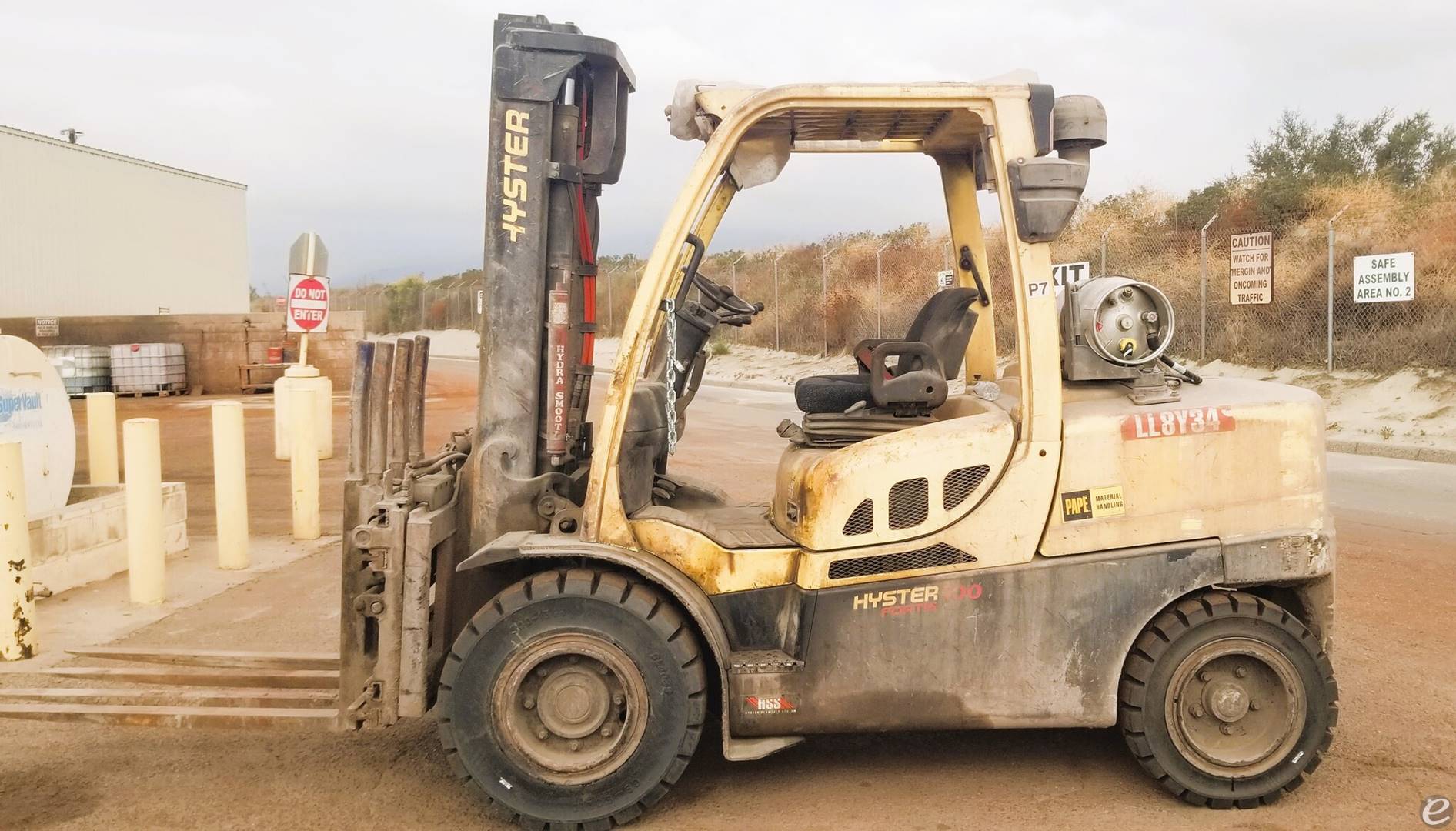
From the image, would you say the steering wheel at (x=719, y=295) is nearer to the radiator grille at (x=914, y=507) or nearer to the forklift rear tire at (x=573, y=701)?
the radiator grille at (x=914, y=507)

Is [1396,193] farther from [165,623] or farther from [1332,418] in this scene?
[165,623]

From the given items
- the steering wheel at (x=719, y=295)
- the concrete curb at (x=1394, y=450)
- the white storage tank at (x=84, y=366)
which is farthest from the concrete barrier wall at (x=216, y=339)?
the steering wheel at (x=719, y=295)

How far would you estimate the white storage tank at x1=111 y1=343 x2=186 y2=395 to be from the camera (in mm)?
25625

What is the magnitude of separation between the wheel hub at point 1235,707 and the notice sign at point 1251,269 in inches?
647

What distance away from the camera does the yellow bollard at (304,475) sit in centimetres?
992

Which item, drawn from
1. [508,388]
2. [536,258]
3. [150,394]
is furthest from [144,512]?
[150,394]

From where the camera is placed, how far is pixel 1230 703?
4.29 m

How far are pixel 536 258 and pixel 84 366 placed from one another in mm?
24971

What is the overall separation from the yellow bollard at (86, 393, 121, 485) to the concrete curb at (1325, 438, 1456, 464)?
13.8 m

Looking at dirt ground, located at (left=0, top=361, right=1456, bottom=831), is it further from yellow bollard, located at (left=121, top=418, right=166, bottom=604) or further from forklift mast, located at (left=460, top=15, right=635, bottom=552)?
yellow bollard, located at (left=121, top=418, right=166, bottom=604)

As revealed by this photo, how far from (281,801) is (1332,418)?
54.3 feet

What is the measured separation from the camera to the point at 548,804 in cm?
413

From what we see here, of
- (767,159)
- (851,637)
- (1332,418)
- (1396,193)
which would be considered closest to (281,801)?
(851,637)

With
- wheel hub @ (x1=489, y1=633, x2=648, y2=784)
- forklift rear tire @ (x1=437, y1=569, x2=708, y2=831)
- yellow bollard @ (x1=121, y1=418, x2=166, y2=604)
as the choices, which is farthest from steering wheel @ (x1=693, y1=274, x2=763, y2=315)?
yellow bollard @ (x1=121, y1=418, x2=166, y2=604)
